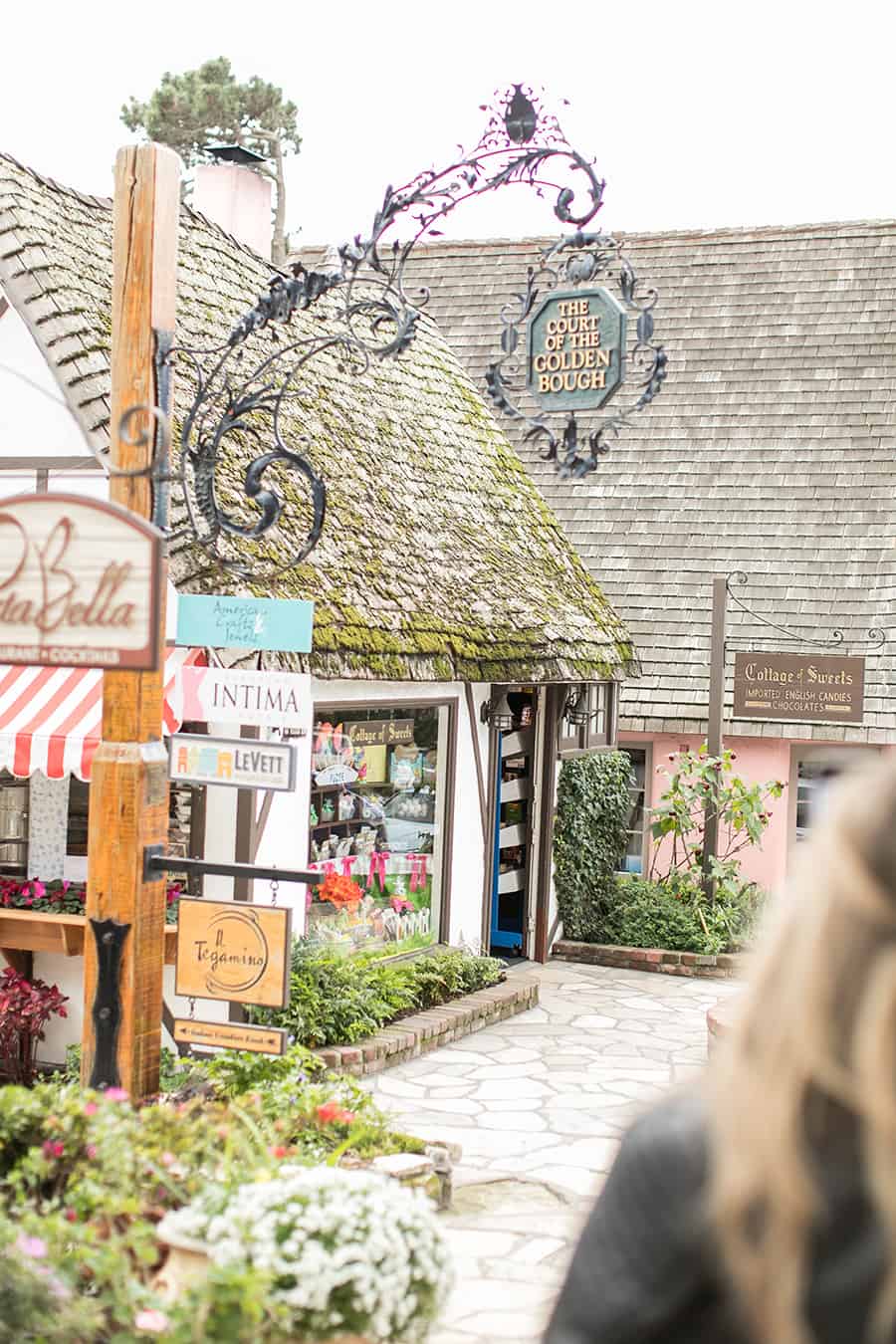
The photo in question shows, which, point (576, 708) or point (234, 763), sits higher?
point (576, 708)

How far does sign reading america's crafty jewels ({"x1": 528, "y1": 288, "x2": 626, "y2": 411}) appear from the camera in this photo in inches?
234

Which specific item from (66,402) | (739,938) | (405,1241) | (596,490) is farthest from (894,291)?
(405,1241)

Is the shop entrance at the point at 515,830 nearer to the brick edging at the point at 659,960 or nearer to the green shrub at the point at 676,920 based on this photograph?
the brick edging at the point at 659,960

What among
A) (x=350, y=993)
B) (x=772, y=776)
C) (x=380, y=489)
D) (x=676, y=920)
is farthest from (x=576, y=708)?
(x=350, y=993)

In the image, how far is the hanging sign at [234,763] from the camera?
17.6 feet

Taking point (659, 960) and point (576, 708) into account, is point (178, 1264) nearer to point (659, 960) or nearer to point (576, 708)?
point (659, 960)

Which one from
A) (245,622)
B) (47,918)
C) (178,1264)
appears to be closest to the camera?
(178,1264)

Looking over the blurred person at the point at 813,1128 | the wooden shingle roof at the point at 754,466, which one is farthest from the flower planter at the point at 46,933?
the wooden shingle roof at the point at 754,466

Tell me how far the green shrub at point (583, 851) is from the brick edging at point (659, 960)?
252 millimetres

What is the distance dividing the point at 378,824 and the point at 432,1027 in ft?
5.35

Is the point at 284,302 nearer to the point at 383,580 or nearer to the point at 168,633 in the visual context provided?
the point at 168,633

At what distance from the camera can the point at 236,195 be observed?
13.6 m

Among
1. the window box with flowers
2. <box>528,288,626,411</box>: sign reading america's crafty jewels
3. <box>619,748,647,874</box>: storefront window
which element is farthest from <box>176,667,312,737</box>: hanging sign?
<box>619,748,647,874</box>: storefront window

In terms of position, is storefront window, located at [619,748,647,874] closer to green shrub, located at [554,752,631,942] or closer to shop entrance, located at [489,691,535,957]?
green shrub, located at [554,752,631,942]
